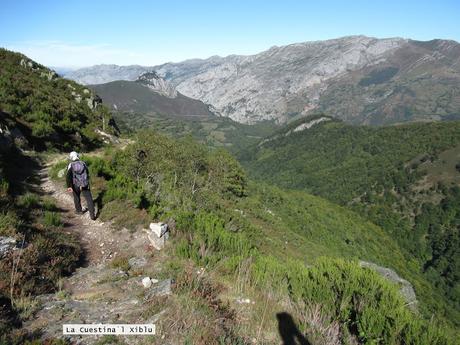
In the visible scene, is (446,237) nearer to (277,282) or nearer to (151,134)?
(151,134)

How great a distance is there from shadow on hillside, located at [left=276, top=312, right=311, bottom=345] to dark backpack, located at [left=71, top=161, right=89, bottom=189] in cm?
927

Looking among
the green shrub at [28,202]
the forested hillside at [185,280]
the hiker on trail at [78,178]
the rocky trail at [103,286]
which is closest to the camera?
the rocky trail at [103,286]

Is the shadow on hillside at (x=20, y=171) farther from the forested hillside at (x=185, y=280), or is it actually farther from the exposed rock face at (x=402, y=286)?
the exposed rock face at (x=402, y=286)

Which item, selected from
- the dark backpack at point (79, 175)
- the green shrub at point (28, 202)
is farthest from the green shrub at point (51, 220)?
the dark backpack at point (79, 175)

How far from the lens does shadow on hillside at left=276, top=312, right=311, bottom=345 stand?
8.93 m

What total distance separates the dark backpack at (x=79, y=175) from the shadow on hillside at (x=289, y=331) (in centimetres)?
927

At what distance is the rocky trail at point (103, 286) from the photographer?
26.6 ft

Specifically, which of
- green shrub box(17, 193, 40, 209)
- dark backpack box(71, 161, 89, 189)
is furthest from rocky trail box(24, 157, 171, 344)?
dark backpack box(71, 161, 89, 189)

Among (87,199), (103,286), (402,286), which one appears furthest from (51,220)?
(402,286)

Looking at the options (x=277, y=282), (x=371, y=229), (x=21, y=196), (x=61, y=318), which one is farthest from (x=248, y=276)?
(x=371, y=229)

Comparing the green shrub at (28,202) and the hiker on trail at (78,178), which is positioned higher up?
the hiker on trail at (78,178)

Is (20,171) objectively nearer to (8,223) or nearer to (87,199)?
(87,199)

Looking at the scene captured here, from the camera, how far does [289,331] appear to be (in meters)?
9.20

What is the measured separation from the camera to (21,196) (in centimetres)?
1530
